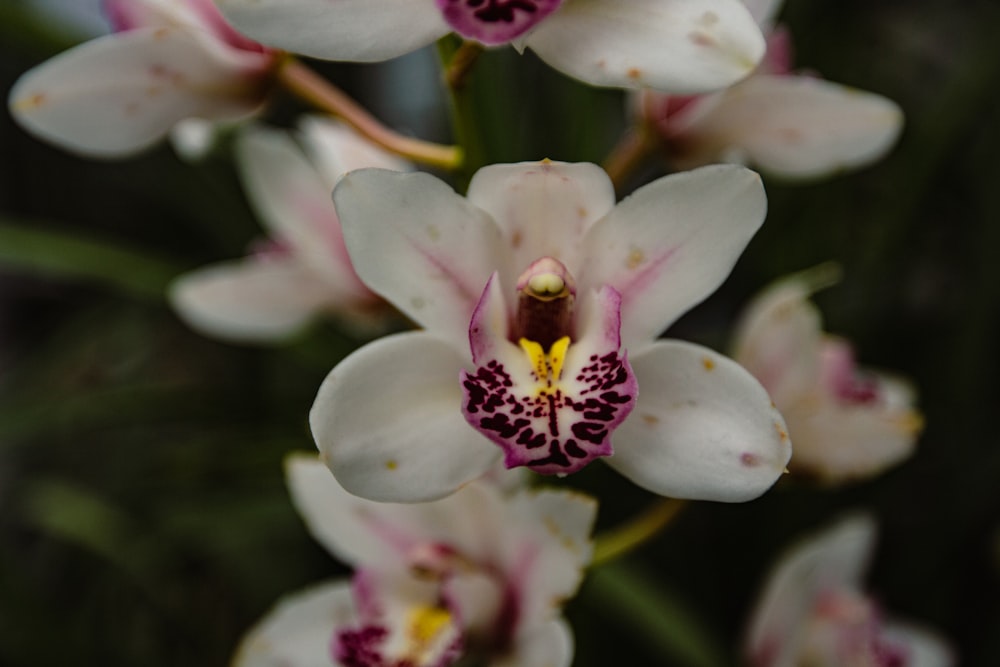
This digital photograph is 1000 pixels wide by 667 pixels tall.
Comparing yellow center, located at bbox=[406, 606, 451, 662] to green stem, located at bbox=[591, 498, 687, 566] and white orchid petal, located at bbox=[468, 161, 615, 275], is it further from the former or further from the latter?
white orchid petal, located at bbox=[468, 161, 615, 275]

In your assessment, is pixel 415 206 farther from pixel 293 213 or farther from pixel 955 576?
pixel 955 576

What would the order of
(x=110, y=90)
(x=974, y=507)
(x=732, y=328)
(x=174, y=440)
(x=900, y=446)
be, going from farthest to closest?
(x=174, y=440) → (x=732, y=328) → (x=974, y=507) → (x=900, y=446) → (x=110, y=90)

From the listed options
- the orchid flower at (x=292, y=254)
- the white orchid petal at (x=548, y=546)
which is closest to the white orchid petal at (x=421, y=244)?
the white orchid petal at (x=548, y=546)

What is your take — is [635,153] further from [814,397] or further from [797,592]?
[797,592]

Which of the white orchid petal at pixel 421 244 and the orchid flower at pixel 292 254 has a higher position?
the white orchid petal at pixel 421 244

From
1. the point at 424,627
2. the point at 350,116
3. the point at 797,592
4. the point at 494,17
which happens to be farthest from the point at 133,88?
the point at 797,592

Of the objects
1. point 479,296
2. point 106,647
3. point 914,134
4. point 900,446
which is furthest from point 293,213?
point 914,134

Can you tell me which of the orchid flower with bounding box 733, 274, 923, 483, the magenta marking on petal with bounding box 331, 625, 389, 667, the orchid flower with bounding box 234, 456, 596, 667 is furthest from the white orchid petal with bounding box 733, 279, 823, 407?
the magenta marking on petal with bounding box 331, 625, 389, 667

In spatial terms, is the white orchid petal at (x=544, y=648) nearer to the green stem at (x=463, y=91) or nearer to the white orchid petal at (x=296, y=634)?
the white orchid petal at (x=296, y=634)
